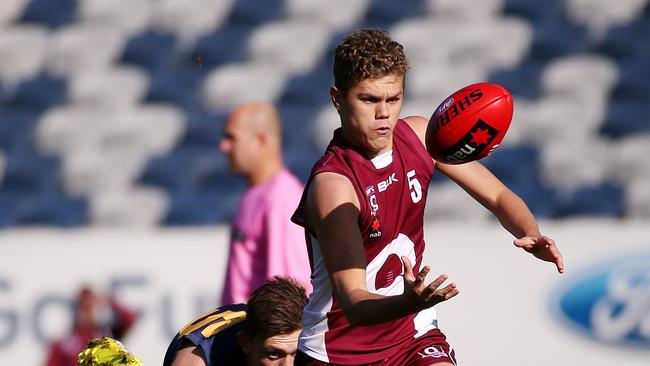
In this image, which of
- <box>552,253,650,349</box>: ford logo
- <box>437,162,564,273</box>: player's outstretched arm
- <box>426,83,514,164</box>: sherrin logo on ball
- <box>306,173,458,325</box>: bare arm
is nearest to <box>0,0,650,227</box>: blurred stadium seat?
<box>552,253,650,349</box>: ford logo

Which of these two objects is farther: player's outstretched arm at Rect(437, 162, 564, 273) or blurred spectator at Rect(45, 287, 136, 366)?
blurred spectator at Rect(45, 287, 136, 366)

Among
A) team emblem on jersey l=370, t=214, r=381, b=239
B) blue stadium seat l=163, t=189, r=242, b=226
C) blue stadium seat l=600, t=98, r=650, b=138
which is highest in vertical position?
blue stadium seat l=600, t=98, r=650, b=138

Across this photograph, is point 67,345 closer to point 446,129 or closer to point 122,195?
point 122,195

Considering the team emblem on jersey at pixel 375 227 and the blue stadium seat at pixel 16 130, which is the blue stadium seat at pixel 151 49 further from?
the team emblem on jersey at pixel 375 227

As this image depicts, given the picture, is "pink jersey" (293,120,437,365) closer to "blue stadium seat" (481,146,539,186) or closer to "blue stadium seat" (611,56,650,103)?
"blue stadium seat" (481,146,539,186)

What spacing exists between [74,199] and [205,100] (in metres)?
1.08

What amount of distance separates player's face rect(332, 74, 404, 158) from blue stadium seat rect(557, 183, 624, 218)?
12.8 feet

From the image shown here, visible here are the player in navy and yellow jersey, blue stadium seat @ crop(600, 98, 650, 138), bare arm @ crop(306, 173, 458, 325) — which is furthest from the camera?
blue stadium seat @ crop(600, 98, 650, 138)

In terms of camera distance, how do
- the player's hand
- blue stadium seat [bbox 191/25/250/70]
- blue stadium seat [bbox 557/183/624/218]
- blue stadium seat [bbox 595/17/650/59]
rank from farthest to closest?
Result: blue stadium seat [bbox 191/25/250/70], blue stadium seat [bbox 595/17/650/59], blue stadium seat [bbox 557/183/624/218], the player's hand

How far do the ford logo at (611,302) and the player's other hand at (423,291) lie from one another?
3492 mm

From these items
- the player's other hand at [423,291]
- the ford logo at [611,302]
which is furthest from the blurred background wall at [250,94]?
the player's other hand at [423,291]

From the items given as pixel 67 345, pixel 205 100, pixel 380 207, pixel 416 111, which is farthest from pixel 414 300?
pixel 205 100

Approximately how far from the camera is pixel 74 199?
7680 mm

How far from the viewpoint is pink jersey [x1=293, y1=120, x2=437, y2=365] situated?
3354mm
